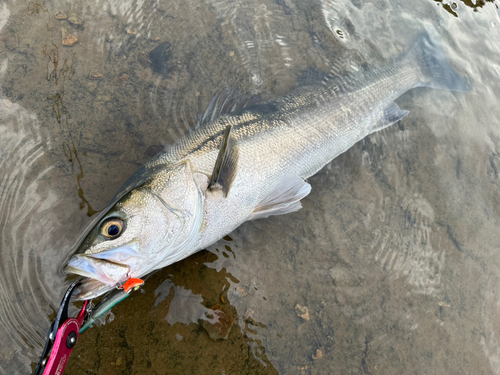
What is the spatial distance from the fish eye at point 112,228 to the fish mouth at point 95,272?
0.19 m

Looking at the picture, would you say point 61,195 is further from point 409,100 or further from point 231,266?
point 409,100

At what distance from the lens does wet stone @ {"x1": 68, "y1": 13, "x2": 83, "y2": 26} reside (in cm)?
355

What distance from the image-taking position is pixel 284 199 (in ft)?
9.40

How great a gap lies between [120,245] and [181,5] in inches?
128

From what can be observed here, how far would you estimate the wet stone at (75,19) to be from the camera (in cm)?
355

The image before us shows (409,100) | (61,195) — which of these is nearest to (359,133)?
(409,100)

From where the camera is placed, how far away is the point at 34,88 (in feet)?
10.2

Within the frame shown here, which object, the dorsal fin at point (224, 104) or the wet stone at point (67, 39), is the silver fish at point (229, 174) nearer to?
the dorsal fin at point (224, 104)

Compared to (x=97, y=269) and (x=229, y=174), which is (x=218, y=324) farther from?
(x=229, y=174)

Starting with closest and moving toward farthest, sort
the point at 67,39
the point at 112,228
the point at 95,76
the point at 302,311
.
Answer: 1. the point at 112,228
2. the point at 302,311
3. the point at 95,76
4. the point at 67,39

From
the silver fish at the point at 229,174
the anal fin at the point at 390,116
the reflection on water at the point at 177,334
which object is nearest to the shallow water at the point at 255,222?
the reflection on water at the point at 177,334

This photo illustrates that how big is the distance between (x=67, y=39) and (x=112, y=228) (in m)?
2.61

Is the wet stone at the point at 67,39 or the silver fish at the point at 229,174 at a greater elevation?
the wet stone at the point at 67,39

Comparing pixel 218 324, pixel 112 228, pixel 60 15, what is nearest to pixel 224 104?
pixel 112 228
